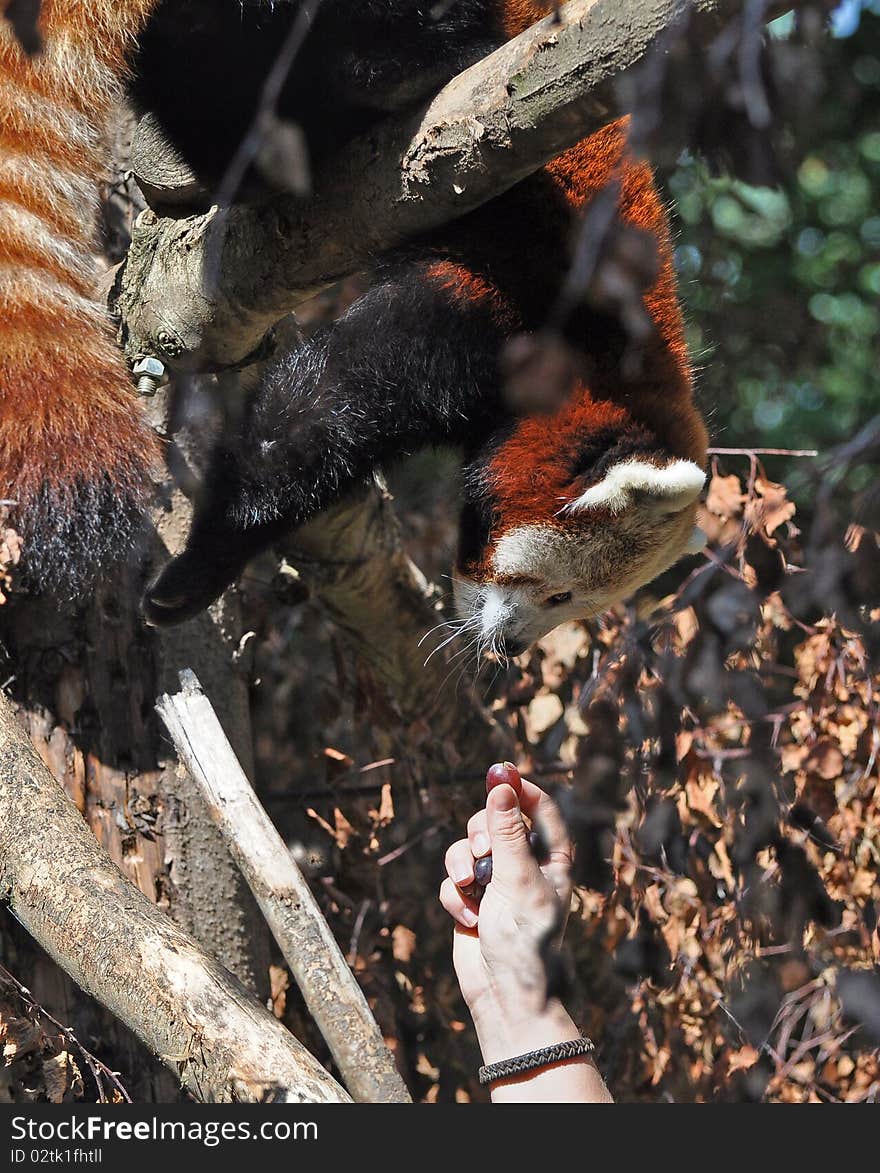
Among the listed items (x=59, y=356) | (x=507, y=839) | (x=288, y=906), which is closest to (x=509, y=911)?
(x=507, y=839)

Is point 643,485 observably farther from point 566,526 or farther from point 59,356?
point 59,356

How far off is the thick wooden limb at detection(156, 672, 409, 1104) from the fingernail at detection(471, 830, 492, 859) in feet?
1.11

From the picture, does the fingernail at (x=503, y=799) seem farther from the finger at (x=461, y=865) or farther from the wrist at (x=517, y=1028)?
the wrist at (x=517, y=1028)

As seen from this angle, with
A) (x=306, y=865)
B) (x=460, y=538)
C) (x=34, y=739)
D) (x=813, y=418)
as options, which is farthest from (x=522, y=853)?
(x=813, y=418)

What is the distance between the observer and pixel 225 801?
210 centimetres

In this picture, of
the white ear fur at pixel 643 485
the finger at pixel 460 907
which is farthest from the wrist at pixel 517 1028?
the white ear fur at pixel 643 485

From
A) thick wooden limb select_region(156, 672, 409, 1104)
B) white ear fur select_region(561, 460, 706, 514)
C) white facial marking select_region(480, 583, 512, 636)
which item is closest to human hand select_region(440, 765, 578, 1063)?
thick wooden limb select_region(156, 672, 409, 1104)

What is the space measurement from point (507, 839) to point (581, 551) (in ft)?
2.64

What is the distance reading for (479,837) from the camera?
1.70 metres

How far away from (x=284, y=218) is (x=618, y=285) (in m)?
0.71

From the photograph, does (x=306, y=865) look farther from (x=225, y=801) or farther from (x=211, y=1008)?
(x=211, y=1008)

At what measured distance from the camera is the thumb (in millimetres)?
1556

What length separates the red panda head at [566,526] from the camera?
2.06m

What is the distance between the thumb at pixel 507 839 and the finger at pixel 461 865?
0.11 m
